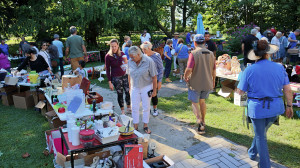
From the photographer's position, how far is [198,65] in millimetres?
4711

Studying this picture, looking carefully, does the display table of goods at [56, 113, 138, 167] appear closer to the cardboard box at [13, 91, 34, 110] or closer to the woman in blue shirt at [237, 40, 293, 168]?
the woman in blue shirt at [237, 40, 293, 168]

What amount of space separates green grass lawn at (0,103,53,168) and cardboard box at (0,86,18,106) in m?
0.37

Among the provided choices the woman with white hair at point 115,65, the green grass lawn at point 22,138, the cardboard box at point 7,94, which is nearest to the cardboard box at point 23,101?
the green grass lawn at point 22,138

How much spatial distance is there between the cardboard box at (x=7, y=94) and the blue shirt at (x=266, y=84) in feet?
22.4

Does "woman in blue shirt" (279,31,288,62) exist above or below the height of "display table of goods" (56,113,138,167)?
above

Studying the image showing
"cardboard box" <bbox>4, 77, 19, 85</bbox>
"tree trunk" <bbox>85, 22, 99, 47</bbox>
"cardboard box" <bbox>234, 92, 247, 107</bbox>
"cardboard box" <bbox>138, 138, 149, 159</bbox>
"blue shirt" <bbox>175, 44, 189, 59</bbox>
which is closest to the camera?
"cardboard box" <bbox>138, 138, 149, 159</bbox>

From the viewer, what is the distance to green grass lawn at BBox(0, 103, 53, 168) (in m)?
4.41

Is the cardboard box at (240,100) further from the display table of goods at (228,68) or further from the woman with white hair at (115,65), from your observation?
the woman with white hair at (115,65)

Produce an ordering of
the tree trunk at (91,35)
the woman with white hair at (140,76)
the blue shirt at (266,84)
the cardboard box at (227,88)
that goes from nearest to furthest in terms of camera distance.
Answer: the blue shirt at (266,84) → the woman with white hair at (140,76) → the cardboard box at (227,88) → the tree trunk at (91,35)

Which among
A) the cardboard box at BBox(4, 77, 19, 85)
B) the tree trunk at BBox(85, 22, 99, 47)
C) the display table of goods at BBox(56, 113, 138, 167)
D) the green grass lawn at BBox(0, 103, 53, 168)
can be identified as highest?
the tree trunk at BBox(85, 22, 99, 47)

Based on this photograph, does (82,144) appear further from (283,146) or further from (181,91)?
(181,91)

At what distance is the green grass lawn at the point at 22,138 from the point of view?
4410mm

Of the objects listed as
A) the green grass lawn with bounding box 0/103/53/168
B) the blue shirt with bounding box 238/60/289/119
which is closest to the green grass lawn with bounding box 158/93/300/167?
the blue shirt with bounding box 238/60/289/119

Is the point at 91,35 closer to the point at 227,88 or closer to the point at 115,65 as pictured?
the point at 227,88
